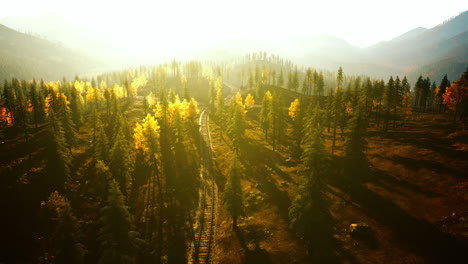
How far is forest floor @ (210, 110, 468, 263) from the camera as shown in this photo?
28.7 metres

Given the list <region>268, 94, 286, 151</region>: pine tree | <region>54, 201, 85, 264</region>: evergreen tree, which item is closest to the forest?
<region>54, 201, 85, 264</region>: evergreen tree

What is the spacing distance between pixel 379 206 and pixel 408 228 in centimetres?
630

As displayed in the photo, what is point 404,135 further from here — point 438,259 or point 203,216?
point 203,216

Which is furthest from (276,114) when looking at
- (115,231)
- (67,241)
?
(67,241)

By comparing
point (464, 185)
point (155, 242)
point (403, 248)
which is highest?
point (464, 185)

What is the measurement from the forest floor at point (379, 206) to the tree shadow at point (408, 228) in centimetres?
9

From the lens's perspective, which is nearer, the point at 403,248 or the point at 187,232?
the point at 403,248

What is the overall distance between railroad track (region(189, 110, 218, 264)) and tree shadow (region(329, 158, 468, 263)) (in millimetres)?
25089

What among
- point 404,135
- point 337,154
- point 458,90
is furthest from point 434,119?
Result: point 337,154

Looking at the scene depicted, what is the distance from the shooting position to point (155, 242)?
1442 inches

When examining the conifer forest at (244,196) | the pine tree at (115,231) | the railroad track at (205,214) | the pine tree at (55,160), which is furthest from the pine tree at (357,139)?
the pine tree at (55,160)

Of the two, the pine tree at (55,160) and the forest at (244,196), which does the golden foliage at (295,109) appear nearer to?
the forest at (244,196)

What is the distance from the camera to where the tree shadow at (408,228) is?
26308mm

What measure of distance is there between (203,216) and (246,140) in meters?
34.5
